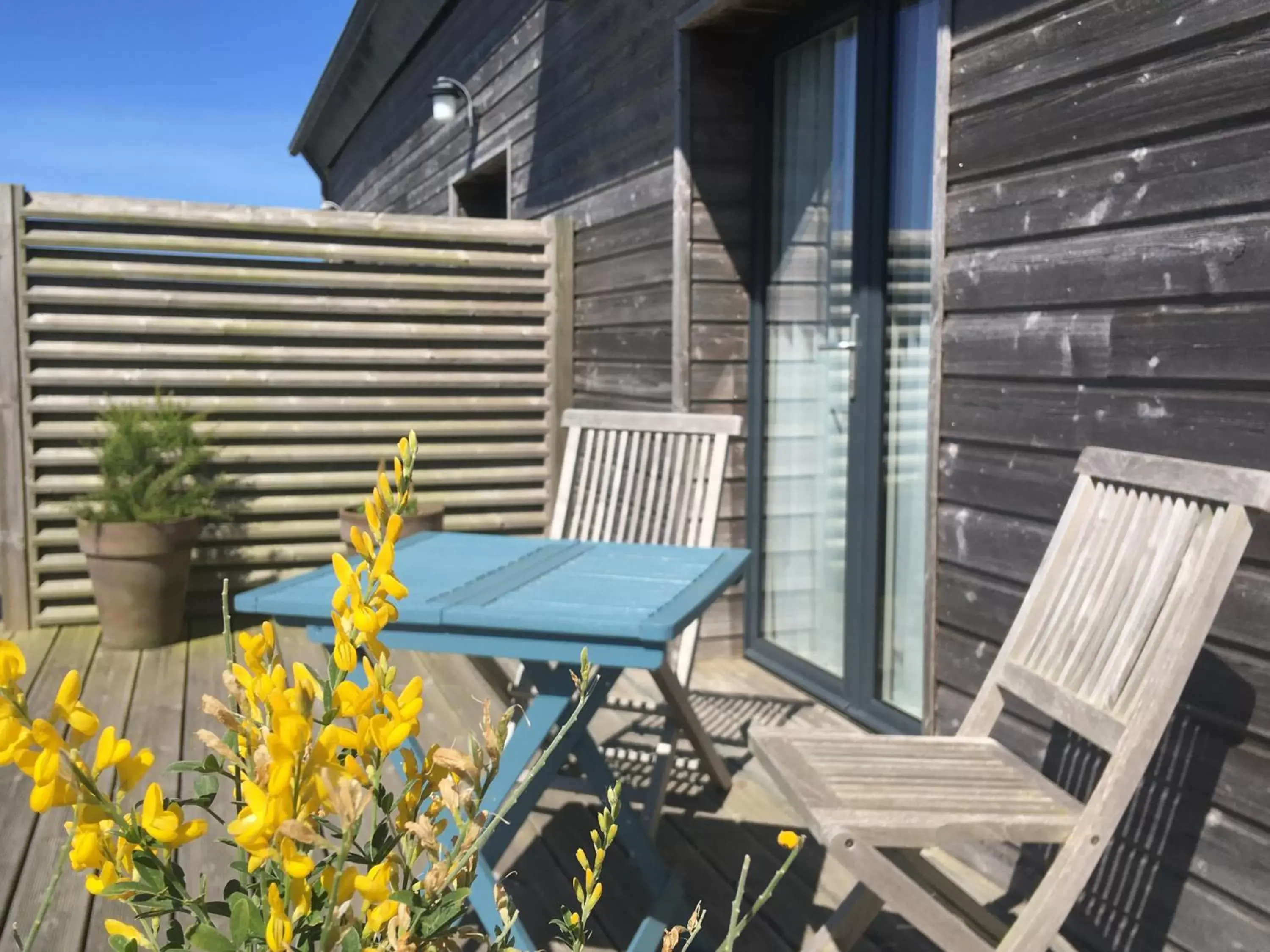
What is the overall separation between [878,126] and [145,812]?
324cm

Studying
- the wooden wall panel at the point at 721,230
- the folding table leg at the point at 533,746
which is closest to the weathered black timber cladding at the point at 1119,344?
the folding table leg at the point at 533,746

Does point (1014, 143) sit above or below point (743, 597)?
above

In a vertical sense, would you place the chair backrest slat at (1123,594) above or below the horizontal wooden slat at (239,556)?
above

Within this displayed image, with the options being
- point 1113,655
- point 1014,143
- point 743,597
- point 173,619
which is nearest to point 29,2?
point 173,619

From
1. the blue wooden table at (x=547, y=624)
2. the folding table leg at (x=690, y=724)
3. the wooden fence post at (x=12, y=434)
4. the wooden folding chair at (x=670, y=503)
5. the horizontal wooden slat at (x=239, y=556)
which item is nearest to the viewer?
the blue wooden table at (x=547, y=624)

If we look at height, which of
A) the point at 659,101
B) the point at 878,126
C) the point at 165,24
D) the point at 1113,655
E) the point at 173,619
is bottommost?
the point at 173,619

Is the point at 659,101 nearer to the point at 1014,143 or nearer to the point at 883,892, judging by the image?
the point at 1014,143

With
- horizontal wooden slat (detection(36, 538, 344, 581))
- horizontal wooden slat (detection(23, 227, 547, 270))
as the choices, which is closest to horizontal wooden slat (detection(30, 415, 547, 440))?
horizontal wooden slat (detection(36, 538, 344, 581))

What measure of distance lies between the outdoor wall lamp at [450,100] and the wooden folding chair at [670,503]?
162 inches

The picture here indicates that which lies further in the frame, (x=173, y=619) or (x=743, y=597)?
(x=173, y=619)

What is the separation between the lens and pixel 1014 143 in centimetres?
247

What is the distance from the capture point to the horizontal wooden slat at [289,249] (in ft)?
15.1

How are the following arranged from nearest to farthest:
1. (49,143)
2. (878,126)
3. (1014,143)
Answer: (1014,143)
(878,126)
(49,143)

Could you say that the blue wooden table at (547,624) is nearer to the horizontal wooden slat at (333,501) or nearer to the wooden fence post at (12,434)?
the horizontal wooden slat at (333,501)
